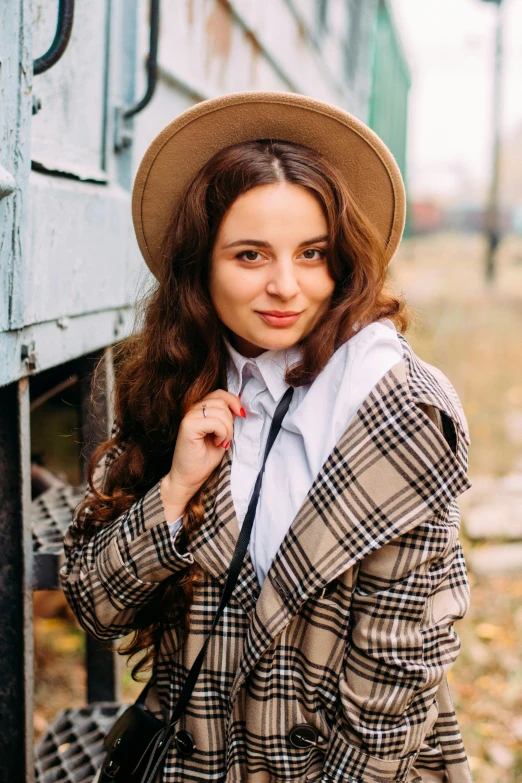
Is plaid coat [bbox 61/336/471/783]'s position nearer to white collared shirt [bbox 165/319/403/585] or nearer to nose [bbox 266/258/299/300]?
white collared shirt [bbox 165/319/403/585]

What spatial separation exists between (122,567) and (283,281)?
666 millimetres

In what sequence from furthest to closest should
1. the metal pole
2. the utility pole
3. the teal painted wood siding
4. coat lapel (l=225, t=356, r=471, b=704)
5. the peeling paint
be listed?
the utility pole
the teal painted wood siding
the peeling paint
the metal pole
coat lapel (l=225, t=356, r=471, b=704)

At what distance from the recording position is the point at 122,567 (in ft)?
5.08

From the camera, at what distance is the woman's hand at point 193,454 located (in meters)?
1.55

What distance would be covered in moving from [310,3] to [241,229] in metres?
6.13

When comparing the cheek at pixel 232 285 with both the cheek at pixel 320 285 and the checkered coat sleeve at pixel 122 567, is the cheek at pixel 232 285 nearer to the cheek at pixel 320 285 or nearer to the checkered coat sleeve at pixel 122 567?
the cheek at pixel 320 285

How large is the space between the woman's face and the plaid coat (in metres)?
0.23

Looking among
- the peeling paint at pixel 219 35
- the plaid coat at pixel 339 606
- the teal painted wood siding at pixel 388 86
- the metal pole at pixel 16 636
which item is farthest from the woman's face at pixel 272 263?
the teal painted wood siding at pixel 388 86

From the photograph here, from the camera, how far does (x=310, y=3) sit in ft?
22.1

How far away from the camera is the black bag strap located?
1.52 metres

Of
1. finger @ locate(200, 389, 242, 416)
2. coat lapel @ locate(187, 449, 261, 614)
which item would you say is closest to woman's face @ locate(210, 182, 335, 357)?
finger @ locate(200, 389, 242, 416)

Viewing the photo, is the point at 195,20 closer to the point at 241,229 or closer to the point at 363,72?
the point at 241,229

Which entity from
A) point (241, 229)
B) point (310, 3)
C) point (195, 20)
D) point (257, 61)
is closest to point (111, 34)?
point (195, 20)

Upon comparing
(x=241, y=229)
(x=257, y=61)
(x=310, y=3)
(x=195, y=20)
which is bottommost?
(x=241, y=229)
